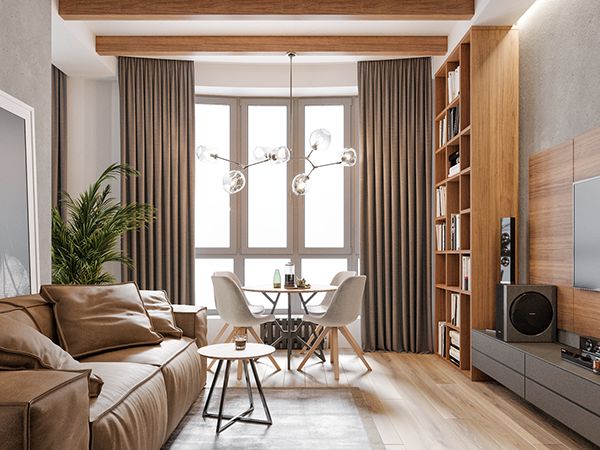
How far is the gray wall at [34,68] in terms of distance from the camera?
356cm

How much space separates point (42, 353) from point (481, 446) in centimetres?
217

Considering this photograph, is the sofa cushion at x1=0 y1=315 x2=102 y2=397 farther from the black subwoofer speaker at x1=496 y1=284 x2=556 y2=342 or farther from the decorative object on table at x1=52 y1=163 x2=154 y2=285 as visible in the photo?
the black subwoofer speaker at x1=496 y1=284 x2=556 y2=342

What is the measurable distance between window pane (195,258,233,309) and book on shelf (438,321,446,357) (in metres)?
2.25

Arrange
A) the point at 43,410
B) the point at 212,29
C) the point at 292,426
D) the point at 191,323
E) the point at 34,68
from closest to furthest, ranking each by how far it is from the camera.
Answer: the point at 43,410, the point at 292,426, the point at 34,68, the point at 191,323, the point at 212,29

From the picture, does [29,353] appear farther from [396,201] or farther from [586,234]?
[396,201]

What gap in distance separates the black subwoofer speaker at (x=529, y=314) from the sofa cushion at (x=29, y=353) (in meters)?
2.79

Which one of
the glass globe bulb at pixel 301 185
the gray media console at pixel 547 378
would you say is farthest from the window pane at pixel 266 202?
the gray media console at pixel 547 378

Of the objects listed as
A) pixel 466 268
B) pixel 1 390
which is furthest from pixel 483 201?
pixel 1 390

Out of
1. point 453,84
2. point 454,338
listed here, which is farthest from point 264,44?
point 454,338

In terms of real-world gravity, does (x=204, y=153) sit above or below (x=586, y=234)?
above

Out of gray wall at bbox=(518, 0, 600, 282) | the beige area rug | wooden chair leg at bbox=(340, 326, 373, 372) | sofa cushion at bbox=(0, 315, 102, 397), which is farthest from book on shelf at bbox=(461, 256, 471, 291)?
sofa cushion at bbox=(0, 315, 102, 397)

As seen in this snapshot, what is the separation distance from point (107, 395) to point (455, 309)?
139 inches

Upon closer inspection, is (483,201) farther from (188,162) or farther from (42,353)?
(42,353)

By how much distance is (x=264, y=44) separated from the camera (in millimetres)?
5520
